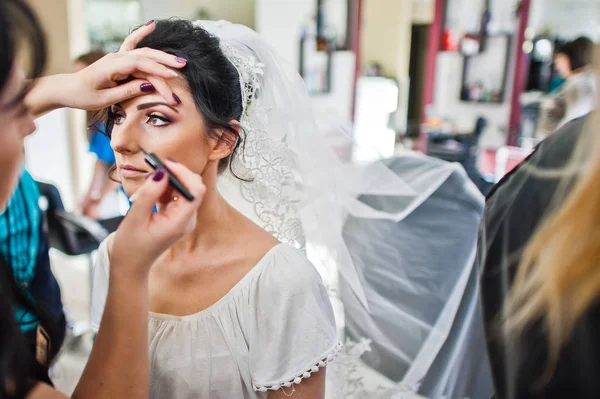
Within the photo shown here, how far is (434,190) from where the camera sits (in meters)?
→ 1.44

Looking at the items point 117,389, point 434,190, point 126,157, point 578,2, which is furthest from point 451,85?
point 117,389

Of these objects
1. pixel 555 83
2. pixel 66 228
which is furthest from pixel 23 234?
pixel 555 83

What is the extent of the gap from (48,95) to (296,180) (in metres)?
0.59

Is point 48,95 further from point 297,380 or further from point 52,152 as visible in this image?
point 52,152

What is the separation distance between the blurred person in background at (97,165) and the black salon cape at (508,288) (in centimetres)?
227

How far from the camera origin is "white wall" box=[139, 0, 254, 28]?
4.96m

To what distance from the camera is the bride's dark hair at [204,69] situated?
973 millimetres

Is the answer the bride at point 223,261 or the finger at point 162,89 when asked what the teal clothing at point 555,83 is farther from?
the finger at point 162,89

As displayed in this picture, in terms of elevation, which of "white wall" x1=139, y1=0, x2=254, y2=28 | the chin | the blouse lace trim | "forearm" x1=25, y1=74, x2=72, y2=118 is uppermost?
"white wall" x1=139, y1=0, x2=254, y2=28

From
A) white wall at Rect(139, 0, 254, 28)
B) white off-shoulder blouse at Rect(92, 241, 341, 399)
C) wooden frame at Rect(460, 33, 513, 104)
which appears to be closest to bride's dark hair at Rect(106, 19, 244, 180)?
white off-shoulder blouse at Rect(92, 241, 341, 399)

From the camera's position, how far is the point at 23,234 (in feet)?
4.11

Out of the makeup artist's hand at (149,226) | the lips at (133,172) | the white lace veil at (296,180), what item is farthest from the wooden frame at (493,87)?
the makeup artist's hand at (149,226)

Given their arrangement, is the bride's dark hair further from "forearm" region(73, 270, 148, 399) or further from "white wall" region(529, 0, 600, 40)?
"white wall" region(529, 0, 600, 40)

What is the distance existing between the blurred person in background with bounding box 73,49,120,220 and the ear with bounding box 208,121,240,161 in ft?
5.48
